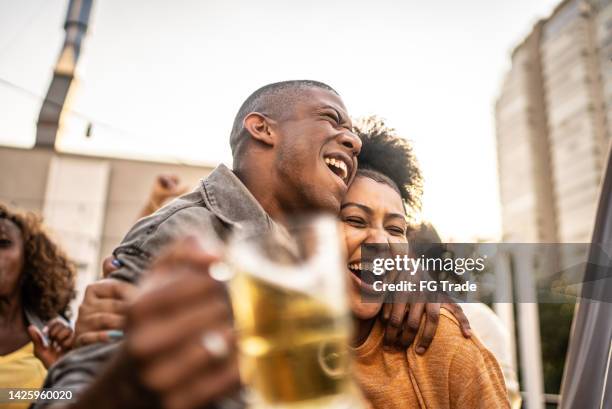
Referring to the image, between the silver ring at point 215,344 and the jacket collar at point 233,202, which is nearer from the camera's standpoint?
the silver ring at point 215,344

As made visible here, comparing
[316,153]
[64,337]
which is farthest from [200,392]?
[64,337]

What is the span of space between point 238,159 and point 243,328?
973 millimetres

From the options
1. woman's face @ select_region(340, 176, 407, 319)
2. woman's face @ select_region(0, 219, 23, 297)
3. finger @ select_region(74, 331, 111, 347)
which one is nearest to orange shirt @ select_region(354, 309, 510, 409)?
woman's face @ select_region(340, 176, 407, 319)

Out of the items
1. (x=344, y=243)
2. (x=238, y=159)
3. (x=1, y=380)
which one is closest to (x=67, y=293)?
(x=1, y=380)

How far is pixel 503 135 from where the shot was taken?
33.3ft

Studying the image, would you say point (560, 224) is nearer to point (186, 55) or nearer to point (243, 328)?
point (186, 55)

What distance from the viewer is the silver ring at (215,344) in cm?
47

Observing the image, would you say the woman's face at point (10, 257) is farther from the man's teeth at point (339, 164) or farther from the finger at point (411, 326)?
the finger at point (411, 326)

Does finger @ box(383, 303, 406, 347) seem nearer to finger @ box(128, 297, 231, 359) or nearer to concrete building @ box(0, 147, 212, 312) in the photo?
finger @ box(128, 297, 231, 359)

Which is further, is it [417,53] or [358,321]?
[417,53]

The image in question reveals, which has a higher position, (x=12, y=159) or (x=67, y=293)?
(x=12, y=159)

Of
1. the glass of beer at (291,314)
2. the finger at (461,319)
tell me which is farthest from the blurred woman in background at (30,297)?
the glass of beer at (291,314)

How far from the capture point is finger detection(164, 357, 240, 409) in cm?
46

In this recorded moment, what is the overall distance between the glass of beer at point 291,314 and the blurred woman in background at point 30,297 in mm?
1512
